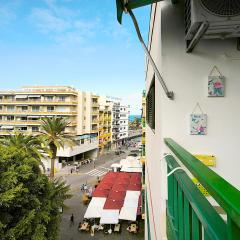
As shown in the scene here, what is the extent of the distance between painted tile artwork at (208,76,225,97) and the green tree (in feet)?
32.8

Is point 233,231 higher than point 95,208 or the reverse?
higher

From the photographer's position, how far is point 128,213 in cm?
2102

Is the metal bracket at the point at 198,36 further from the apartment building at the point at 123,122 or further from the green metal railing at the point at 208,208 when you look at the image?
the apartment building at the point at 123,122

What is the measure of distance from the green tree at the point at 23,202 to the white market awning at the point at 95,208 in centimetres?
653

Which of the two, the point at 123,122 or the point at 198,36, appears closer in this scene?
the point at 198,36

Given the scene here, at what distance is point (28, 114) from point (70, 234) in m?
33.5

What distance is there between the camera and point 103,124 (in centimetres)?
6500

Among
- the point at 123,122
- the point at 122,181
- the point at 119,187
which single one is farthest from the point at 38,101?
the point at 123,122

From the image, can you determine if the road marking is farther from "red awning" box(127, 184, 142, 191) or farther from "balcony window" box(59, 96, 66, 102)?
"red awning" box(127, 184, 142, 191)

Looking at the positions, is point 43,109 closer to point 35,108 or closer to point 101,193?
point 35,108

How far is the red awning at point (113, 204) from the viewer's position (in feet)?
71.3

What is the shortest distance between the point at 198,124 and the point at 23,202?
11.2 m

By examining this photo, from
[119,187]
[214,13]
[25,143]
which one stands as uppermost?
[214,13]

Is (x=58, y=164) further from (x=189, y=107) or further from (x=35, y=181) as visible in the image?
(x=189, y=107)
